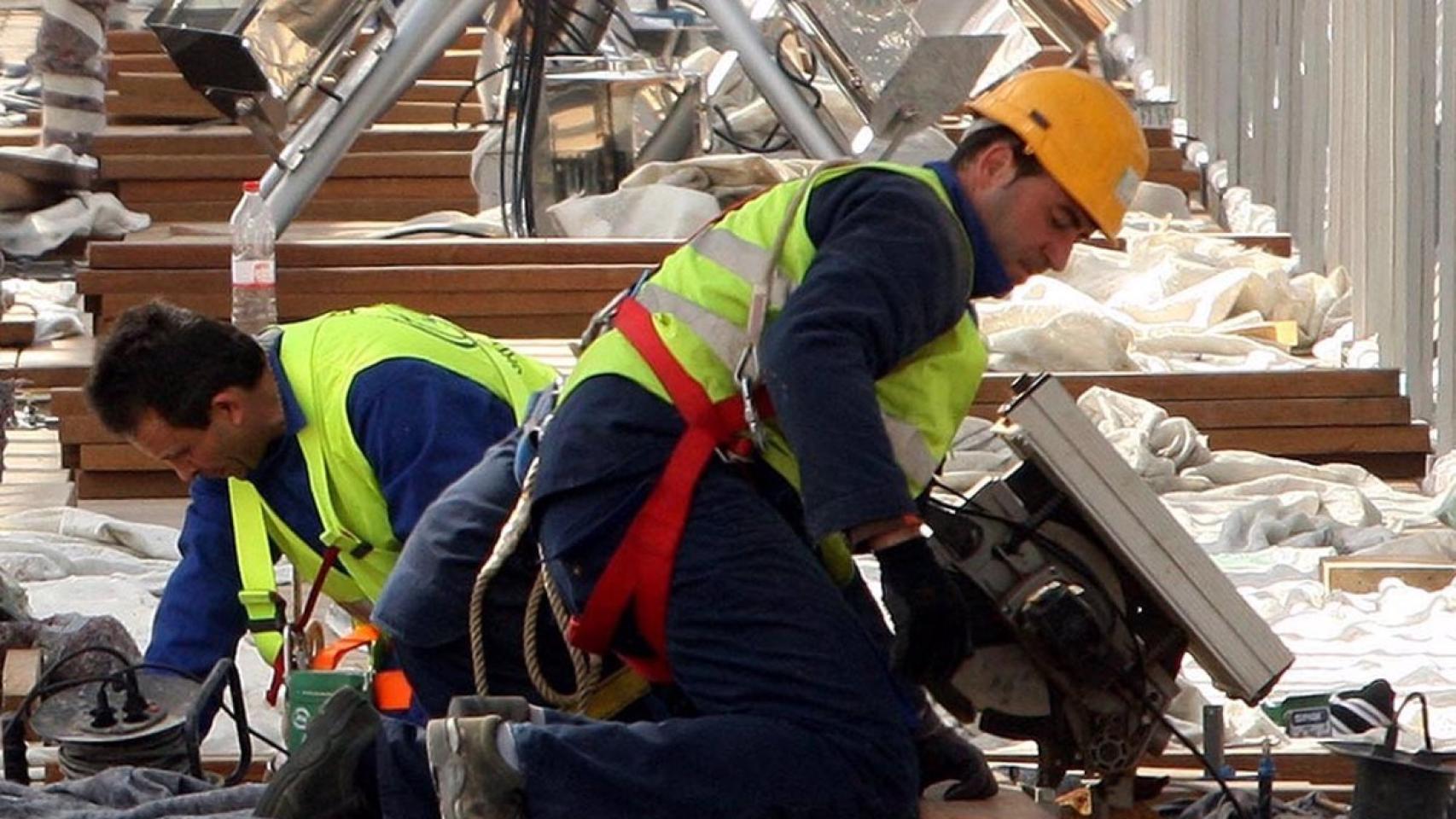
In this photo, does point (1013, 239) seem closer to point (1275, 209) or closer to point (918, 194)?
point (918, 194)

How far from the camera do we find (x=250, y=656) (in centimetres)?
694

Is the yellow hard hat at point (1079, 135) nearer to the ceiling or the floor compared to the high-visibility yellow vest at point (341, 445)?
nearer to the ceiling

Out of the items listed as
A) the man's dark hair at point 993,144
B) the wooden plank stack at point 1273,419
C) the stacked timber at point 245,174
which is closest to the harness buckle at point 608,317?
the man's dark hair at point 993,144

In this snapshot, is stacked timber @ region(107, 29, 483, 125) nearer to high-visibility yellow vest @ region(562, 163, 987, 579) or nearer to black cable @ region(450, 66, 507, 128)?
black cable @ region(450, 66, 507, 128)

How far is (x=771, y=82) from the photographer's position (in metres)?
11.9

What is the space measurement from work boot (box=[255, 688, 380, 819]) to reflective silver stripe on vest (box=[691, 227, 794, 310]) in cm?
90

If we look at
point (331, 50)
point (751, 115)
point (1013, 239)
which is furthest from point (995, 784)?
point (751, 115)

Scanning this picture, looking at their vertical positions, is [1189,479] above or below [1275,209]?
above

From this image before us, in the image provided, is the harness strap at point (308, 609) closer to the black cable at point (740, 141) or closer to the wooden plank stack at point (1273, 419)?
the wooden plank stack at point (1273, 419)

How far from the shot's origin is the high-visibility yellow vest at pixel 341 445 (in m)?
5.39

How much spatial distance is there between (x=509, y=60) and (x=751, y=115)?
2.79m

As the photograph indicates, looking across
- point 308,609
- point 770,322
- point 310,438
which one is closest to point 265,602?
point 308,609

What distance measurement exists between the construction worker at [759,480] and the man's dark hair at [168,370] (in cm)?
84

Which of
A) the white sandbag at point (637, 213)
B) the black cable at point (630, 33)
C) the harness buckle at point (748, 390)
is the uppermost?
the harness buckle at point (748, 390)
